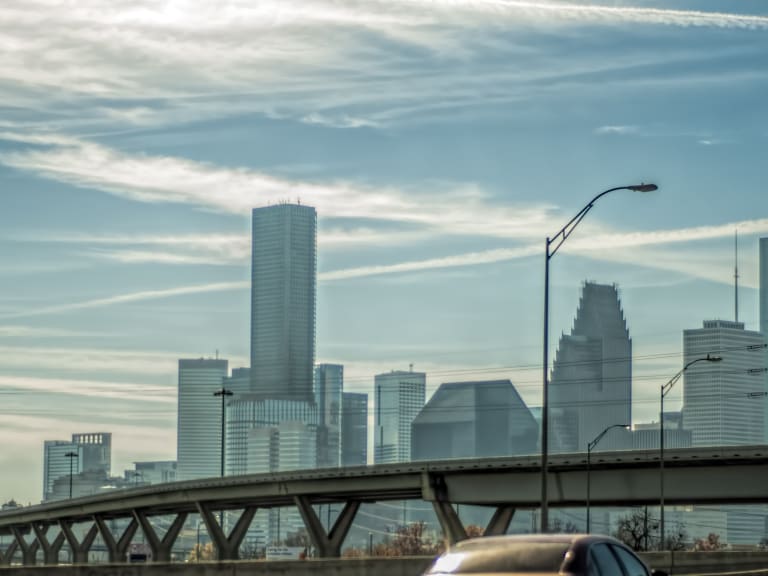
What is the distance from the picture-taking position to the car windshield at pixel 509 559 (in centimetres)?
1516

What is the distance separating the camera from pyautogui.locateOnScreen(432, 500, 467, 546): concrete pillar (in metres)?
83.1

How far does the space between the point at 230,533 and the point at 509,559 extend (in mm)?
91506

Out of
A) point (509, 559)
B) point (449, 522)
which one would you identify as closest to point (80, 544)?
point (449, 522)

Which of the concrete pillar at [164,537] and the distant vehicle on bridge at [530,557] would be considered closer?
the distant vehicle on bridge at [530,557]

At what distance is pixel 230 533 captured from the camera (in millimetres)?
104688

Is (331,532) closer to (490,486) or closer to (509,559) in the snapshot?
(490,486)

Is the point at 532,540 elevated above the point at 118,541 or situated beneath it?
elevated above

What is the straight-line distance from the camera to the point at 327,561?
47.1 m

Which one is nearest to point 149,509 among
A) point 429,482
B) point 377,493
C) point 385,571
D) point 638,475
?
point 377,493

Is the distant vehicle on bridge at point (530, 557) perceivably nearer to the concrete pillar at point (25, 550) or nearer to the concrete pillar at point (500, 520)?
the concrete pillar at point (500, 520)

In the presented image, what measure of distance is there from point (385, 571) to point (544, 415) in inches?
431

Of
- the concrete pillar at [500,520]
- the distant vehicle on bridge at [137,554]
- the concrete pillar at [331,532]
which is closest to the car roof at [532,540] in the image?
the concrete pillar at [500,520]

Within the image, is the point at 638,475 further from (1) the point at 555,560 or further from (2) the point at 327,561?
(1) the point at 555,560

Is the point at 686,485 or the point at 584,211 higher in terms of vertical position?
the point at 584,211
